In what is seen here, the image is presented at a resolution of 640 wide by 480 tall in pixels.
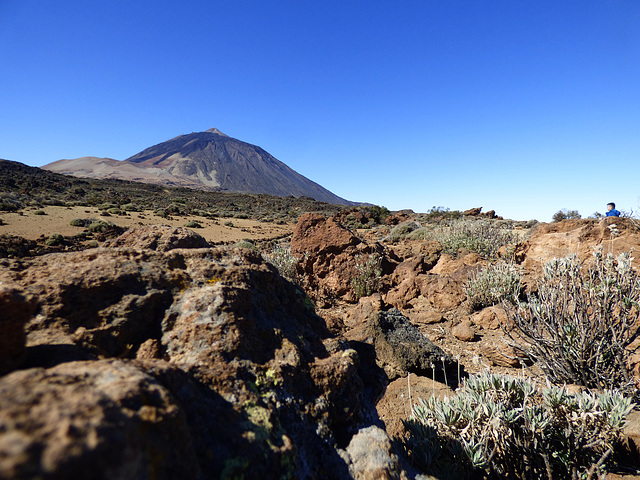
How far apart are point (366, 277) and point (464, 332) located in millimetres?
2105

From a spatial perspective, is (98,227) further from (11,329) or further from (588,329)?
(588,329)

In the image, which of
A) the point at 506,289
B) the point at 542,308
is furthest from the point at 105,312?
the point at 506,289

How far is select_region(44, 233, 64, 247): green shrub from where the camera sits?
1072 cm

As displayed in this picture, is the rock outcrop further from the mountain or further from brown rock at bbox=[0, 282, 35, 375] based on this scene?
the mountain

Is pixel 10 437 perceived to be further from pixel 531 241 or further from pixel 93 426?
pixel 531 241

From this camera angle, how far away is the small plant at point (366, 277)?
606 centimetres

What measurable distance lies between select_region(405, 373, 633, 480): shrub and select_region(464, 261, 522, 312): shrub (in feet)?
9.53

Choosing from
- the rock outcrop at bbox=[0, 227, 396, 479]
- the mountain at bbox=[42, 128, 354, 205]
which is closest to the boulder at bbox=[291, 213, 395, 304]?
the rock outcrop at bbox=[0, 227, 396, 479]

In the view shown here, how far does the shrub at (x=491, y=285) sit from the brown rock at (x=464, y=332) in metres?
0.54

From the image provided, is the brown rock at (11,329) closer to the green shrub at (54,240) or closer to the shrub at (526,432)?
the shrub at (526,432)

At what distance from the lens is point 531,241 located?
20.1ft

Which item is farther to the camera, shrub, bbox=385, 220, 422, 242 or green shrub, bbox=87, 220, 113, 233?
green shrub, bbox=87, 220, 113, 233

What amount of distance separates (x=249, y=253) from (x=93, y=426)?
1.44 m

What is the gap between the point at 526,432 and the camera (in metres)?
1.99
